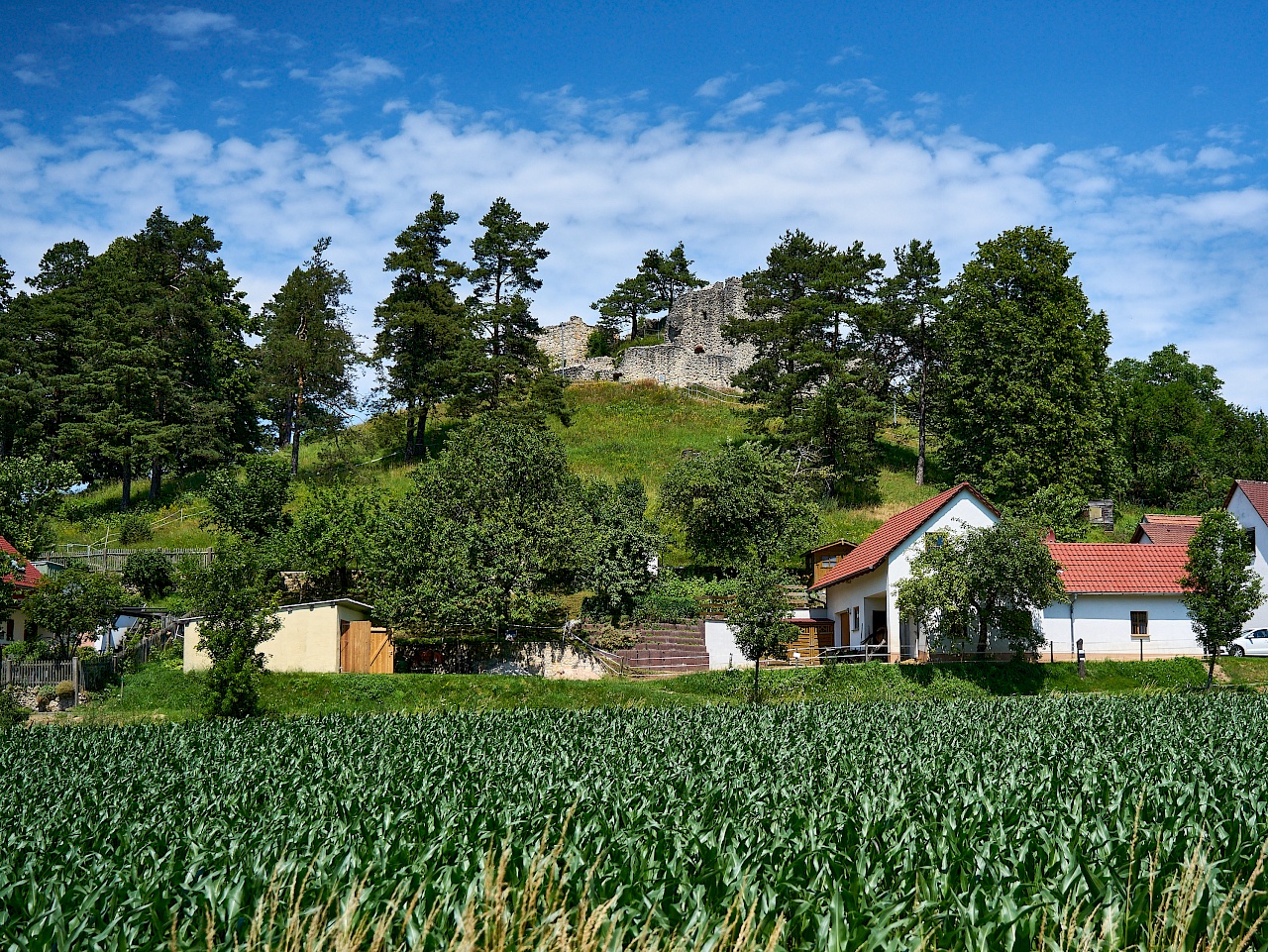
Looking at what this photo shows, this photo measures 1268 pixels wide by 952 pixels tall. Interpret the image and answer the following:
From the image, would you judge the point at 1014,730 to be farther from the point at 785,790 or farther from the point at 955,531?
the point at 955,531

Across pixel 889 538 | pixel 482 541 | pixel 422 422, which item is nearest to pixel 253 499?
pixel 482 541

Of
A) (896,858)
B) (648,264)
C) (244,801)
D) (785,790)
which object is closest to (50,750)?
(244,801)

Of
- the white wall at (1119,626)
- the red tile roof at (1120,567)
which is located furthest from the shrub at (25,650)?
the red tile roof at (1120,567)

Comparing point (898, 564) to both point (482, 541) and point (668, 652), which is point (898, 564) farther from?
point (482, 541)

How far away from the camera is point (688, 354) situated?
252ft

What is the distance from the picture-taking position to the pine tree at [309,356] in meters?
51.1

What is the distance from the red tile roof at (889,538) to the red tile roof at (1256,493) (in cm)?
1037

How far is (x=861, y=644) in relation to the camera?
121 ft

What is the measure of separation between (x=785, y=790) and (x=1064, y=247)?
49.1m

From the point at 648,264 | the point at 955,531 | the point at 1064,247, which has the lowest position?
the point at 955,531

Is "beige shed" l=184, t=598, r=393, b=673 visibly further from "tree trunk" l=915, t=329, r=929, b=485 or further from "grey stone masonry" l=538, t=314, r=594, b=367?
"grey stone masonry" l=538, t=314, r=594, b=367

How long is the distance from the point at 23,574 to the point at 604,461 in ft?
99.2

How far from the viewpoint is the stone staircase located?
116 feet

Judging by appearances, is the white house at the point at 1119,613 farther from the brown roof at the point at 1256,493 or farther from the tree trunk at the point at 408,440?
the tree trunk at the point at 408,440
